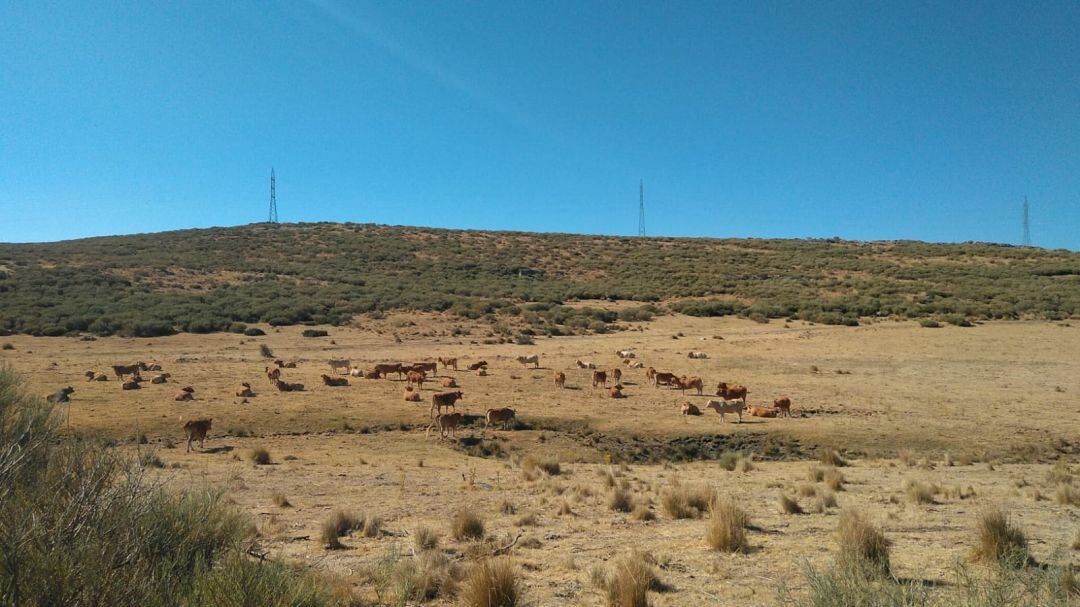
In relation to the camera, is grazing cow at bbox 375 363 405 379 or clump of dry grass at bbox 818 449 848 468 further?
grazing cow at bbox 375 363 405 379

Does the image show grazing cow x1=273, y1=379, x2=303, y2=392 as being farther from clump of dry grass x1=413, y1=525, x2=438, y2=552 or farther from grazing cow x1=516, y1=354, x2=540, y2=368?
clump of dry grass x1=413, y1=525, x2=438, y2=552

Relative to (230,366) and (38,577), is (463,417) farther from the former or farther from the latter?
(38,577)

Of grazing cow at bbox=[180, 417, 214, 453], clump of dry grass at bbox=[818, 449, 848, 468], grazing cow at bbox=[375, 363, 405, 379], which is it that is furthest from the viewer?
grazing cow at bbox=[375, 363, 405, 379]

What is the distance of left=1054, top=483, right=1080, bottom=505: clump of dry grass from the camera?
37.3 ft

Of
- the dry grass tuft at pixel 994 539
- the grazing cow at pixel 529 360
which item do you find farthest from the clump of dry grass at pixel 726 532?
the grazing cow at pixel 529 360

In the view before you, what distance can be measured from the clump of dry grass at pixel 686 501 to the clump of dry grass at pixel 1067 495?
6124mm

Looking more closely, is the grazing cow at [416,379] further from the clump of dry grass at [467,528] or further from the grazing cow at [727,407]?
the clump of dry grass at [467,528]

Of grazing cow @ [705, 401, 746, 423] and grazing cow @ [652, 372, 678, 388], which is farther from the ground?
grazing cow @ [652, 372, 678, 388]

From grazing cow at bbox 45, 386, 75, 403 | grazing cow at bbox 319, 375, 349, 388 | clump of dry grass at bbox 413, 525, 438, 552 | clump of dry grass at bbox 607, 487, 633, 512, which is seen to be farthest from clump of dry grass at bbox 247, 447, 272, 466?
grazing cow at bbox 319, 375, 349, 388

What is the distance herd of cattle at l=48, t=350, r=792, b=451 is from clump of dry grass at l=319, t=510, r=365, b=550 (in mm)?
8841

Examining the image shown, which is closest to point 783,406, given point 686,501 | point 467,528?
point 686,501

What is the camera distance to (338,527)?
9555 millimetres

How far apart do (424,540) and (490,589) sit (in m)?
2.83

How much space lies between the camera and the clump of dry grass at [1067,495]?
37.3 feet
